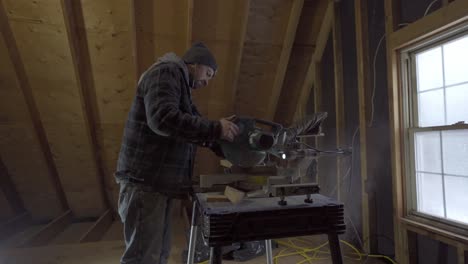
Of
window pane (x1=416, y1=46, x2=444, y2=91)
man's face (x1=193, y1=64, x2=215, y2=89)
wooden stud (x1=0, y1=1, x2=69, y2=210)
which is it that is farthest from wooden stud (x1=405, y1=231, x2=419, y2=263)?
wooden stud (x1=0, y1=1, x2=69, y2=210)

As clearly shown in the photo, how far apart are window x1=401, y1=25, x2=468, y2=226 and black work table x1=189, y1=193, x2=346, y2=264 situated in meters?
1.20

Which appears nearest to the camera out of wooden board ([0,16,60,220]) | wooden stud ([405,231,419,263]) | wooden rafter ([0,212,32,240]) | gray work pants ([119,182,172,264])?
gray work pants ([119,182,172,264])

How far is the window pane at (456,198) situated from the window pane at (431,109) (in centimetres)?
38

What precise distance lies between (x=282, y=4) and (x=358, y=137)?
1.43 metres

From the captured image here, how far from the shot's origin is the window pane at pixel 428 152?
1846 mm

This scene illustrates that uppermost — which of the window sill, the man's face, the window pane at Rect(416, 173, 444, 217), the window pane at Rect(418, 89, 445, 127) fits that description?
the man's face

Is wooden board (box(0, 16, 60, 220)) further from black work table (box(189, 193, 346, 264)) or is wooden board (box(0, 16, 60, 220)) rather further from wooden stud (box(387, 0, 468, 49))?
wooden stud (box(387, 0, 468, 49))

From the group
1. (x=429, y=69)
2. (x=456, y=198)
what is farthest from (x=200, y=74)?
(x=456, y=198)

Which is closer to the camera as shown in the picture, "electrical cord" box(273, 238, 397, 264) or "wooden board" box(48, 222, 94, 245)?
"electrical cord" box(273, 238, 397, 264)

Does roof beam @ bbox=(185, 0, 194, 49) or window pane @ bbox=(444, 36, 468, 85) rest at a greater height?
roof beam @ bbox=(185, 0, 194, 49)

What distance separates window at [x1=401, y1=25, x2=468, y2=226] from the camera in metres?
1.67

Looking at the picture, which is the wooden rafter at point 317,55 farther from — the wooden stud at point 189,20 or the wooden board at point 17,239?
the wooden board at point 17,239

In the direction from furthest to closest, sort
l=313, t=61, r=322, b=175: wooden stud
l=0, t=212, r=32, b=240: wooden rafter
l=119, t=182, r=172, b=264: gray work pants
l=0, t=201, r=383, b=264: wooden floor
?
1. l=0, t=212, r=32, b=240: wooden rafter
2. l=313, t=61, r=322, b=175: wooden stud
3. l=0, t=201, r=383, b=264: wooden floor
4. l=119, t=182, r=172, b=264: gray work pants

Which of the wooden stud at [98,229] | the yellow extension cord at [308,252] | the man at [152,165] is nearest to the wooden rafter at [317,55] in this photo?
the yellow extension cord at [308,252]
